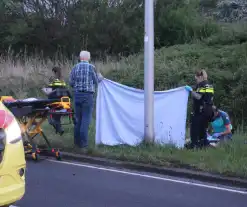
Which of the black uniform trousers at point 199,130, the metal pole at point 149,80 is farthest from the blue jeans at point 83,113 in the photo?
the black uniform trousers at point 199,130

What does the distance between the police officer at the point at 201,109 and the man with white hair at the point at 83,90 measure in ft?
6.30

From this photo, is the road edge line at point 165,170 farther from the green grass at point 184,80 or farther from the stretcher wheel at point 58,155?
the stretcher wheel at point 58,155

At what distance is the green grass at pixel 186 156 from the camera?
8.53 meters

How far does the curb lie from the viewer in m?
8.09

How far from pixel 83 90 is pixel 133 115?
1.23 meters

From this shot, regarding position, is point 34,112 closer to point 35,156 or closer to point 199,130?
point 35,156

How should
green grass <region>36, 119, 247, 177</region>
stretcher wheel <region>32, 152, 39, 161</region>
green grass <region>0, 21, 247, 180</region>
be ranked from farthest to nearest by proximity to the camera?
stretcher wheel <region>32, 152, 39, 161</region>, green grass <region>0, 21, 247, 180</region>, green grass <region>36, 119, 247, 177</region>

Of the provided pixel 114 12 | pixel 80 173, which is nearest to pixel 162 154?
pixel 80 173

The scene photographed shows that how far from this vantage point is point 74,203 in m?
6.71

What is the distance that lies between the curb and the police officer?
1543mm

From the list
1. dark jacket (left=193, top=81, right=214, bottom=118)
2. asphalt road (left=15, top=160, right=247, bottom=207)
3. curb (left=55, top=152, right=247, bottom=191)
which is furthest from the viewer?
dark jacket (left=193, top=81, right=214, bottom=118)

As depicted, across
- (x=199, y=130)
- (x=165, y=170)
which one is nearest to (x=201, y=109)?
(x=199, y=130)

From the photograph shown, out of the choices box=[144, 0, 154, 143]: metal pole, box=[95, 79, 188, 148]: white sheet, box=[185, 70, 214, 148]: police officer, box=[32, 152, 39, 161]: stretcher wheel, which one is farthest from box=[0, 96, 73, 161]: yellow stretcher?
box=[185, 70, 214, 148]: police officer

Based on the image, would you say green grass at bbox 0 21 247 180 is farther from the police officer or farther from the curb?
the police officer
